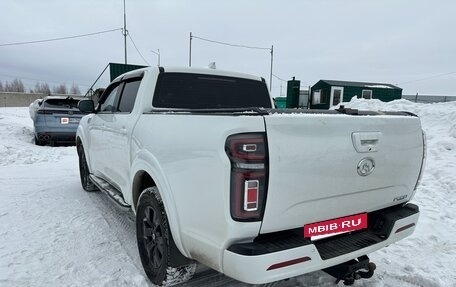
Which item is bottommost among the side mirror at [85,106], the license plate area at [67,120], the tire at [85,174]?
the tire at [85,174]

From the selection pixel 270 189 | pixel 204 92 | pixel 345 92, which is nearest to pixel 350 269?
pixel 270 189

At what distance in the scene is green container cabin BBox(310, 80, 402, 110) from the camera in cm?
2300

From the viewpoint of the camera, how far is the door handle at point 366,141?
2139mm

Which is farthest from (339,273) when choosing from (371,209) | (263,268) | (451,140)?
(451,140)

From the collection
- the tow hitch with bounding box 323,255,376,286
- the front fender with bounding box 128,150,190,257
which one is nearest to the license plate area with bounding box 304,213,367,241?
the tow hitch with bounding box 323,255,376,286

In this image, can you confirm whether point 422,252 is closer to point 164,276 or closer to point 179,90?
point 164,276

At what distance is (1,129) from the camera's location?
36.3 feet

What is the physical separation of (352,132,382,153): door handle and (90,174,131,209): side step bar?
7.70 ft

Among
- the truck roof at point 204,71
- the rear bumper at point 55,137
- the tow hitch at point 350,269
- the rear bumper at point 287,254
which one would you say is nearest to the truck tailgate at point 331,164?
the rear bumper at point 287,254

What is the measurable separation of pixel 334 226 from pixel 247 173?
85 centimetres

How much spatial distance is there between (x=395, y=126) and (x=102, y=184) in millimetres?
→ 3515

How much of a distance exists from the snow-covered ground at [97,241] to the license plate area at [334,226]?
29.2 inches

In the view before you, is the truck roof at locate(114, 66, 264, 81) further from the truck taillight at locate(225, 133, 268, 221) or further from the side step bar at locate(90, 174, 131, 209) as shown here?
the truck taillight at locate(225, 133, 268, 221)

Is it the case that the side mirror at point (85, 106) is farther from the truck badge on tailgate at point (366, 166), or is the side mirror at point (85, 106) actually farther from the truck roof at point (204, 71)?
the truck badge on tailgate at point (366, 166)
